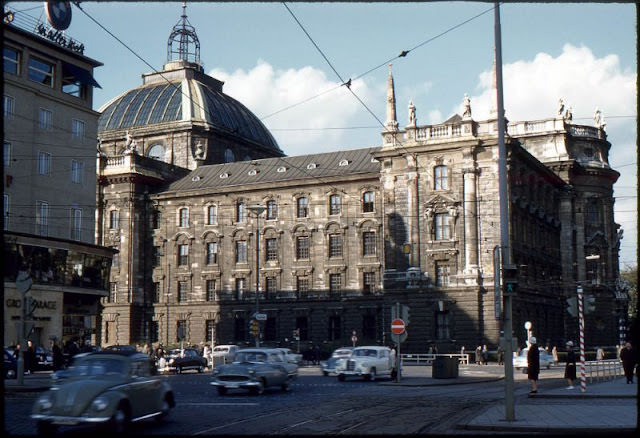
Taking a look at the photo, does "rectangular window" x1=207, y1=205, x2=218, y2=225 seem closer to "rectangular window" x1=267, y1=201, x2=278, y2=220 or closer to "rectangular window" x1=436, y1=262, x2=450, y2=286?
"rectangular window" x1=267, y1=201, x2=278, y2=220

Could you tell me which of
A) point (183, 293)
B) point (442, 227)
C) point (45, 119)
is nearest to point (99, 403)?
point (45, 119)

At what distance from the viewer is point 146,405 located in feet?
58.5

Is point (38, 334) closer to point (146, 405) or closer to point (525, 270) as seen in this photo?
point (146, 405)

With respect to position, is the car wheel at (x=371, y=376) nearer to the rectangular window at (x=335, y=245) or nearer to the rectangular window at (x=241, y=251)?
the rectangular window at (x=335, y=245)

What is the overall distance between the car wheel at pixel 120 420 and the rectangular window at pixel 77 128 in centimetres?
3846

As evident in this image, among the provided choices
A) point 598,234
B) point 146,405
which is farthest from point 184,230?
point 146,405

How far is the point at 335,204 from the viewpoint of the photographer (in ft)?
242

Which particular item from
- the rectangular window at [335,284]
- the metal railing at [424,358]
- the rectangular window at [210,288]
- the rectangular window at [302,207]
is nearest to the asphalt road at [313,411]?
the metal railing at [424,358]

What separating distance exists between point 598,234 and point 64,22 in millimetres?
56502

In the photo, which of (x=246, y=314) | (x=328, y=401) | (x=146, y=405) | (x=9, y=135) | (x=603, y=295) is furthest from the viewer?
(x=603, y=295)

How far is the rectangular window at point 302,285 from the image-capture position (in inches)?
2931

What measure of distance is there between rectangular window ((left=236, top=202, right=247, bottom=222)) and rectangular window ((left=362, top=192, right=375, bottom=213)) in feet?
39.9

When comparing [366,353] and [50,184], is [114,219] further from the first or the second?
[366,353]

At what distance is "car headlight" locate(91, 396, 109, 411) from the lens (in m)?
15.8
